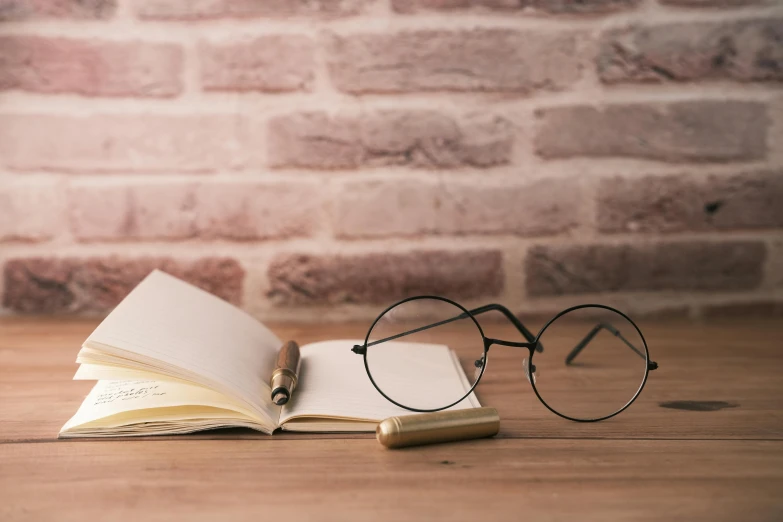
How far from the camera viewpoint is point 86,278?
1.23 metres

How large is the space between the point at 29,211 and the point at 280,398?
0.76m

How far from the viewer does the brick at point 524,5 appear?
1.17m

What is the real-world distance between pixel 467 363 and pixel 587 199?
460 millimetres

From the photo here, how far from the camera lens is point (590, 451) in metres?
0.67

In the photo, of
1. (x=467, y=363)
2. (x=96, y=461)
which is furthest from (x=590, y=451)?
(x=96, y=461)

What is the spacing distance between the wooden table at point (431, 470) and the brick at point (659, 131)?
20.7 inches

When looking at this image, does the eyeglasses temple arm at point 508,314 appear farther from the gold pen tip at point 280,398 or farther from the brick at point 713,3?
the brick at point 713,3

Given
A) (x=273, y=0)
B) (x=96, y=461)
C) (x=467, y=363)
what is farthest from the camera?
(x=273, y=0)

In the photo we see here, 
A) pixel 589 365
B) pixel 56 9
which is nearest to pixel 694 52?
pixel 589 365

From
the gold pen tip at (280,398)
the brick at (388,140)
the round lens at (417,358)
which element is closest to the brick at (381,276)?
the brick at (388,140)

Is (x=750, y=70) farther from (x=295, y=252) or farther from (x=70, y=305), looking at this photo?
(x=70, y=305)

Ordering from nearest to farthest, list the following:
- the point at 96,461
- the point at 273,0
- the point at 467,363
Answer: the point at 96,461
the point at 467,363
the point at 273,0

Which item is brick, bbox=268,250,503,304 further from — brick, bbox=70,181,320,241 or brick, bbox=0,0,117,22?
brick, bbox=0,0,117,22

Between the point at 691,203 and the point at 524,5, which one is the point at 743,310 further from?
the point at 524,5
